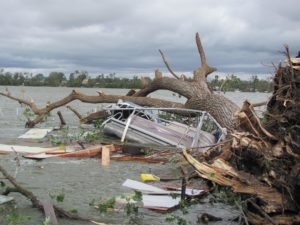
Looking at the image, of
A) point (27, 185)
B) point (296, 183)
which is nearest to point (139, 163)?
point (27, 185)

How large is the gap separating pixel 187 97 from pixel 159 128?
8.80ft

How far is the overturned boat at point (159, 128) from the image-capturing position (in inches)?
560

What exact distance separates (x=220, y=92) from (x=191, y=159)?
10638 mm

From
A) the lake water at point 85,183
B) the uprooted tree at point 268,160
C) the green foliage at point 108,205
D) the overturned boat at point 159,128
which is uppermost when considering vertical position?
the uprooted tree at point 268,160

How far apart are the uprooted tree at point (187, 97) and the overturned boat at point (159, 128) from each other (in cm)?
45

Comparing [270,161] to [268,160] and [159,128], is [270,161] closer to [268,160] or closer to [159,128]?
[268,160]

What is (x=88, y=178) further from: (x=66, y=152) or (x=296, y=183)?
(x=296, y=183)

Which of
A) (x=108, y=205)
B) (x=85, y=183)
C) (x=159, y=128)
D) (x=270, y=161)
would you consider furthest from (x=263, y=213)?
(x=159, y=128)

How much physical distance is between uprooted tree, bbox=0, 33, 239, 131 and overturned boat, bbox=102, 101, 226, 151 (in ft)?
1.49

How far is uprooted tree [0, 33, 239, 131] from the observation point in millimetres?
15516

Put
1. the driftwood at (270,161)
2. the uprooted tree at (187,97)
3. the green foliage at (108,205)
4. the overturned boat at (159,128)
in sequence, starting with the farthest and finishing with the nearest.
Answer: the uprooted tree at (187,97)
the overturned boat at (159,128)
the green foliage at (108,205)
the driftwood at (270,161)

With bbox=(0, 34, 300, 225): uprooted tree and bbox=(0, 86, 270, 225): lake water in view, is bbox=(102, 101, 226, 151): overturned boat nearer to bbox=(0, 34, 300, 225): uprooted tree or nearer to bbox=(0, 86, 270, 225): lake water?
bbox=(0, 86, 270, 225): lake water

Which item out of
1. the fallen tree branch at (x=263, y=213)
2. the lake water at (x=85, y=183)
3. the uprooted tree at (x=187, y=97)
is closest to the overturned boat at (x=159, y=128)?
the uprooted tree at (x=187, y=97)

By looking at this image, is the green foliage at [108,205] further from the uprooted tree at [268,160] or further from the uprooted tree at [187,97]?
the uprooted tree at [187,97]
